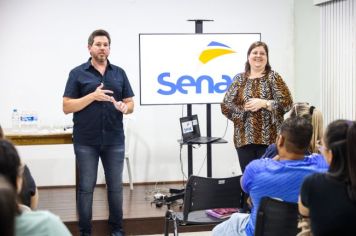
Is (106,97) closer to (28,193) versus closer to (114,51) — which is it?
(28,193)

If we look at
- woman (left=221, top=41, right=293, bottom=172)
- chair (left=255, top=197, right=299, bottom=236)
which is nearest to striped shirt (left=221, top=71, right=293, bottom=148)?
woman (left=221, top=41, right=293, bottom=172)

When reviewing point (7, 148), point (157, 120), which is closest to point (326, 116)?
point (157, 120)

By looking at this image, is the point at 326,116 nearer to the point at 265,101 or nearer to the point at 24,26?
the point at 265,101

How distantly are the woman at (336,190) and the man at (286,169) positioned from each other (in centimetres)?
47

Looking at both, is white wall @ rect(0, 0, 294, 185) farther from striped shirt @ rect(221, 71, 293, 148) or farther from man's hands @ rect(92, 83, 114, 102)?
man's hands @ rect(92, 83, 114, 102)

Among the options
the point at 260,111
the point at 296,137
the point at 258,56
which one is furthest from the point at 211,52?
the point at 296,137

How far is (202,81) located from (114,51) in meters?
A: 1.36

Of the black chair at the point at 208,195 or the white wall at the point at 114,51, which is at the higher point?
the white wall at the point at 114,51

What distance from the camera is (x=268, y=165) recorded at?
252 centimetres

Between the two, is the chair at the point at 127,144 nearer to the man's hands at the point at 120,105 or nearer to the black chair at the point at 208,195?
the man's hands at the point at 120,105

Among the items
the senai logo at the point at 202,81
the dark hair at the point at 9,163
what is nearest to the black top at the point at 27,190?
the dark hair at the point at 9,163

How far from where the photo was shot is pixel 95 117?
3879 millimetres

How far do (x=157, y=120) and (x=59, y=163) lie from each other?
1.19m

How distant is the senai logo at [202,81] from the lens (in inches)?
203
